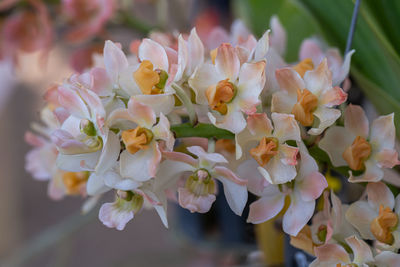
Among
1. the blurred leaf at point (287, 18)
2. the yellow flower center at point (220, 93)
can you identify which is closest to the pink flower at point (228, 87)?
the yellow flower center at point (220, 93)

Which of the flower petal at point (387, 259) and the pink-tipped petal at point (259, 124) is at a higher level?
the pink-tipped petal at point (259, 124)

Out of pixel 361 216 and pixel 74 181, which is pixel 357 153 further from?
pixel 74 181

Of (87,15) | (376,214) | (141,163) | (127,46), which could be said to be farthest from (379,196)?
(127,46)

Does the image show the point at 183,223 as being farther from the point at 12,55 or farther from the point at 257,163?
the point at 257,163

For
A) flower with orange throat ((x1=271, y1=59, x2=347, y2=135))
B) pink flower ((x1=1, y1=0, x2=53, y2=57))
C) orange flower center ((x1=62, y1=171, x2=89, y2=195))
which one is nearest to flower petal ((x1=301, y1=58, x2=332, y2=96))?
flower with orange throat ((x1=271, y1=59, x2=347, y2=135))

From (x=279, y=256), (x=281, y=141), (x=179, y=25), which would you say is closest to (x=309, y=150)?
(x=281, y=141)

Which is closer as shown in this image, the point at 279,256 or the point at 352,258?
the point at 352,258

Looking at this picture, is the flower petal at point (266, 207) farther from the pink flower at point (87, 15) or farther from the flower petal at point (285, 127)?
the pink flower at point (87, 15)
